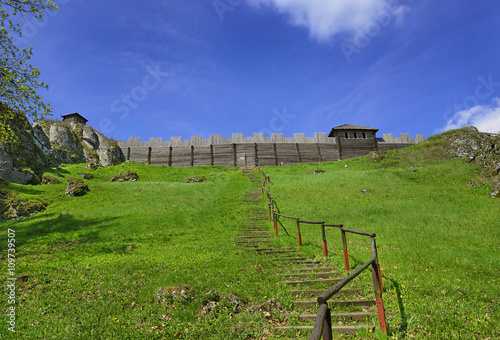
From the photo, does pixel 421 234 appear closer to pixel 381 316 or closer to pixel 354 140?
pixel 381 316

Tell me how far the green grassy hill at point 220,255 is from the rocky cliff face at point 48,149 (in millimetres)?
2668

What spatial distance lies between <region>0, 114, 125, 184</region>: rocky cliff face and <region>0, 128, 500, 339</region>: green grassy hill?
2668 millimetres

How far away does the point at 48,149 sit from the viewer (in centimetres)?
3231

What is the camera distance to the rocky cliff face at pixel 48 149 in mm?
22812

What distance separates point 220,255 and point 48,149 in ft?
109

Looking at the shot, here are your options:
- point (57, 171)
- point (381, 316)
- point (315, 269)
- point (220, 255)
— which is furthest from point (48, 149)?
point (381, 316)

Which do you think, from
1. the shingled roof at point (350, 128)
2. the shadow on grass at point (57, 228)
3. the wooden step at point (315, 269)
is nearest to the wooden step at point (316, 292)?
the wooden step at point (315, 269)

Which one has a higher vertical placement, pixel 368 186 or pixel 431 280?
pixel 368 186

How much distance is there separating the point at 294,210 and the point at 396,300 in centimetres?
1218

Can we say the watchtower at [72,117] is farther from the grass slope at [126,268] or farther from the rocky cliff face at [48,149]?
the grass slope at [126,268]

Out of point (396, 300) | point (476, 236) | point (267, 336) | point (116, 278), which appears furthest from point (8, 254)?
point (476, 236)

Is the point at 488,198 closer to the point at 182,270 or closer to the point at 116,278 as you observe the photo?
the point at 182,270

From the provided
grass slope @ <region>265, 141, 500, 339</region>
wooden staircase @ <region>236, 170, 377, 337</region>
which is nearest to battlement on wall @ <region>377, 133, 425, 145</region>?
grass slope @ <region>265, 141, 500, 339</region>

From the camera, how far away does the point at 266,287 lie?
24.1 feet
